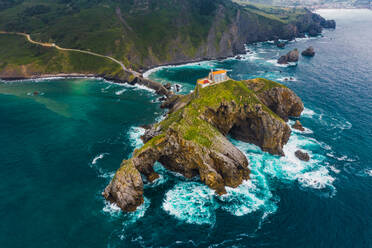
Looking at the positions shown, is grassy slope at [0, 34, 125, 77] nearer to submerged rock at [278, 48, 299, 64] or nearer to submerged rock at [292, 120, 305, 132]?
submerged rock at [292, 120, 305, 132]

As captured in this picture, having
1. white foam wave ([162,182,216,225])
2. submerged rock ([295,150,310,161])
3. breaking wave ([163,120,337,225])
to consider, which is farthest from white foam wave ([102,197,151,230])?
submerged rock ([295,150,310,161])

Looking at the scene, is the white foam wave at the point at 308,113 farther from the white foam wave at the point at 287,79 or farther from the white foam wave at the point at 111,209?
the white foam wave at the point at 111,209

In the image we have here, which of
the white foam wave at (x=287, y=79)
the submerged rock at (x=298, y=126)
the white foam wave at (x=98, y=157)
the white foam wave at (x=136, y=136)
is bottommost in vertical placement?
the white foam wave at (x=98, y=157)

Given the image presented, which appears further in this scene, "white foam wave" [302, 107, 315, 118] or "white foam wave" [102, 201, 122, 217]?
"white foam wave" [302, 107, 315, 118]

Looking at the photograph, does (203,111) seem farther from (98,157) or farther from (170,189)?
(98,157)

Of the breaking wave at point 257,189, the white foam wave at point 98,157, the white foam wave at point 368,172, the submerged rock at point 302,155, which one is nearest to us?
the breaking wave at point 257,189

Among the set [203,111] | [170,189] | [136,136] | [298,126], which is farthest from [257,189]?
[136,136]

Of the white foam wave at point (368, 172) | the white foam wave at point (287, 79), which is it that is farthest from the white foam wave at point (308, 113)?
the white foam wave at point (287, 79)

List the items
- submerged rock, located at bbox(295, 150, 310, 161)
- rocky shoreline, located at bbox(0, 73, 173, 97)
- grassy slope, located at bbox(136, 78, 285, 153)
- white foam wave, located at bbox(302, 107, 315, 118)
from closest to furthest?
grassy slope, located at bbox(136, 78, 285, 153)
submerged rock, located at bbox(295, 150, 310, 161)
white foam wave, located at bbox(302, 107, 315, 118)
rocky shoreline, located at bbox(0, 73, 173, 97)
